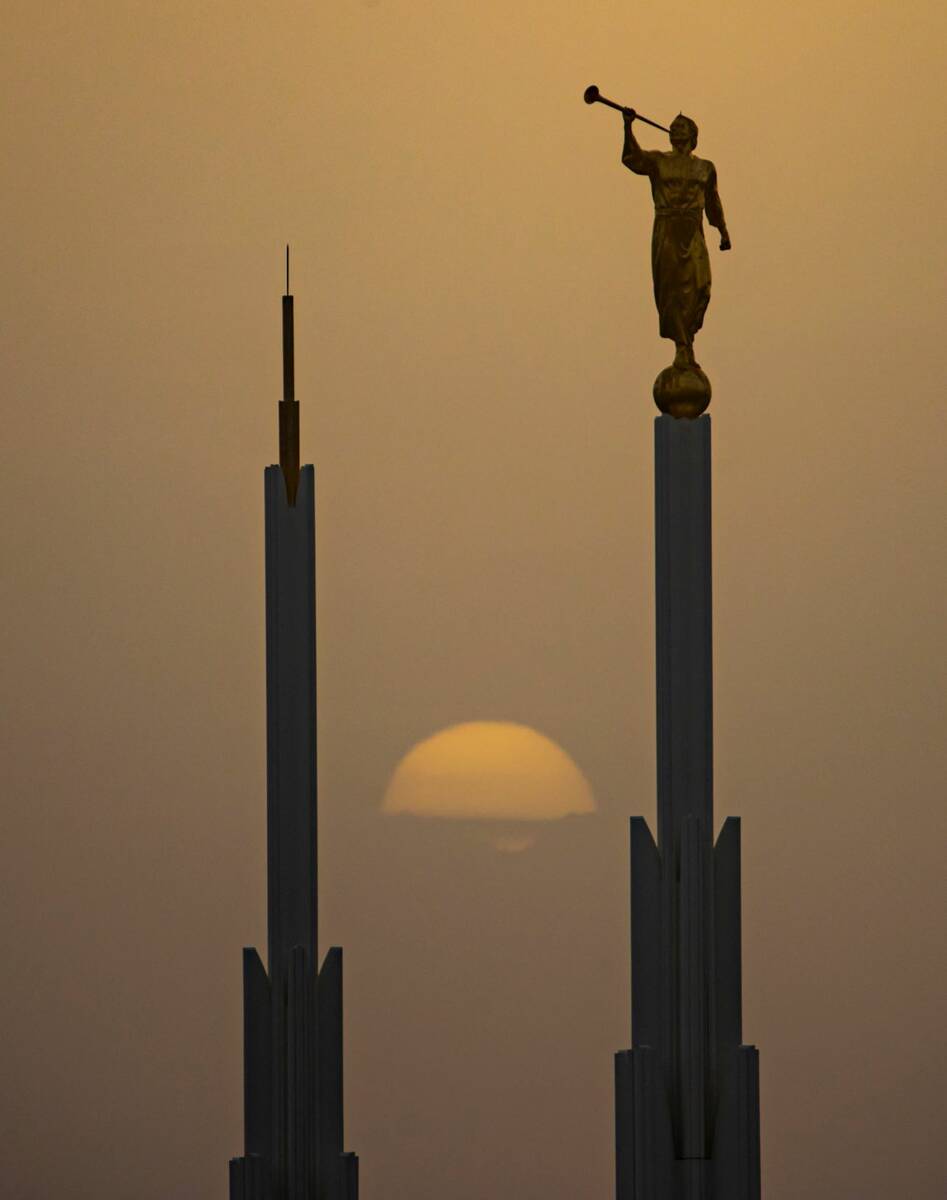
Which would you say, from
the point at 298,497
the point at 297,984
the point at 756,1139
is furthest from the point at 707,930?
the point at 298,497

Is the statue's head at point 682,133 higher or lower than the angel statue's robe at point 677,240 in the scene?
higher

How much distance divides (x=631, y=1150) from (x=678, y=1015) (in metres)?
0.62

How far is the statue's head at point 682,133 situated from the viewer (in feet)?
29.7

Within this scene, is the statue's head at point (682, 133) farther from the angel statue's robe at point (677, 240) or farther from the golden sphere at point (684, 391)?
the golden sphere at point (684, 391)

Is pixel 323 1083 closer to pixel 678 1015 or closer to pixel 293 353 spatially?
pixel 678 1015

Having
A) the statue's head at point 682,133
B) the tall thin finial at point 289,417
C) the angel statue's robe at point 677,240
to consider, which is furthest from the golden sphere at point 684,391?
the tall thin finial at point 289,417

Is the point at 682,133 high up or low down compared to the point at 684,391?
up

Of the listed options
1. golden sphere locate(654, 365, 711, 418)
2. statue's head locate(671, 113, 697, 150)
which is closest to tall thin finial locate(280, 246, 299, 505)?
golden sphere locate(654, 365, 711, 418)

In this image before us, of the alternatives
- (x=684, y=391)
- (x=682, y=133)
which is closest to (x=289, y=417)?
(x=684, y=391)

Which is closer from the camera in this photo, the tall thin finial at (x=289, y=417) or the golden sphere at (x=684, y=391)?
the golden sphere at (x=684, y=391)

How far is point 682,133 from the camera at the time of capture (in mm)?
9078

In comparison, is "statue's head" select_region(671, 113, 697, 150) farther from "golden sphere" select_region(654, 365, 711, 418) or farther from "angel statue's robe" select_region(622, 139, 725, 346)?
"golden sphere" select_region(654, 365, 711, 418)

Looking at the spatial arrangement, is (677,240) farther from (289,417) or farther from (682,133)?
(289,417)

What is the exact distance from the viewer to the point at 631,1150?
8.59 metres
